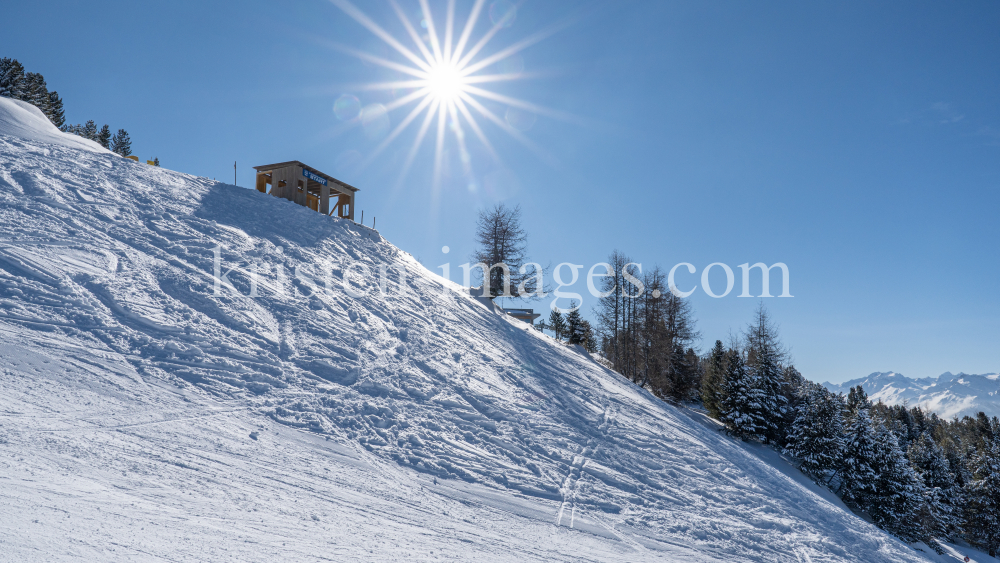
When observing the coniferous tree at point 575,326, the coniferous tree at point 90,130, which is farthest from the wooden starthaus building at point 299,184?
the coniferous tree at point 90,130

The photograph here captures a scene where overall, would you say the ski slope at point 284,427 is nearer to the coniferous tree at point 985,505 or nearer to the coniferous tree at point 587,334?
the coniferous tree at point 587,334

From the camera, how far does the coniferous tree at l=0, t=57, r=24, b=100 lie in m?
41.3

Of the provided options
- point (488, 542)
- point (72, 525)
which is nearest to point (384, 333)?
point (488, 542)

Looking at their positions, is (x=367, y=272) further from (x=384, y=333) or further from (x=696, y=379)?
(x=696, y=379)

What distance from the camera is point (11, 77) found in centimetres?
4234

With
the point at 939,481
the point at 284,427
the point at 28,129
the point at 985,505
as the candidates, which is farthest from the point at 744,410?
the point at 28,129

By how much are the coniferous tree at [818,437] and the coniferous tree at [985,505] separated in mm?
19406

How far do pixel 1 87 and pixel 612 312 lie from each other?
183ft

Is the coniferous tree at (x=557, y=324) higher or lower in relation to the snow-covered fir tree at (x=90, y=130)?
lower

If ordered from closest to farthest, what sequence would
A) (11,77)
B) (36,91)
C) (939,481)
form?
(939,481)
(11,77)
(36,91)

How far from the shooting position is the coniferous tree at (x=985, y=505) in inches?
1304

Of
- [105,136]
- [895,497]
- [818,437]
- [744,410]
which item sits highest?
[105,136]

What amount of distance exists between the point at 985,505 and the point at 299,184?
49.6 m

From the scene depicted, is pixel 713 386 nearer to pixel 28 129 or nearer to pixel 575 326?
pixel 575 326
